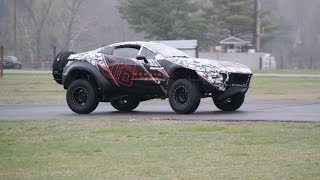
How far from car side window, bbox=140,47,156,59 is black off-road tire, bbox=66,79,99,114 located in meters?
1.36

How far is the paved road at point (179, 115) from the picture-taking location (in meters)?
13.6

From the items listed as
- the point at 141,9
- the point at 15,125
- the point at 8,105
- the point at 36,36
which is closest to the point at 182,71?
the point at 15,125

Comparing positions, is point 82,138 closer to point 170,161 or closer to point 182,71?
point 170,161

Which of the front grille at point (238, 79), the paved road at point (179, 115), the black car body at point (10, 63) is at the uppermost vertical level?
the front grille at point (238, 79)

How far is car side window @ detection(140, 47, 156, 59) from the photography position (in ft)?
49.7

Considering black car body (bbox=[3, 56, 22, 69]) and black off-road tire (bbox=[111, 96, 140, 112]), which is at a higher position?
black off-road tire (bbox=[111, 96, 140, 112])

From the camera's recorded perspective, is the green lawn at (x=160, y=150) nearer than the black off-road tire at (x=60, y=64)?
Yes

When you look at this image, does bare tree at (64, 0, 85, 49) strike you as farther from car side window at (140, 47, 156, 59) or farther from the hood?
the hood

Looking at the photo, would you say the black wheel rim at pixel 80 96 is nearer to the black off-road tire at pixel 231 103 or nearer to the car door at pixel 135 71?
the car door at pixel 135 71

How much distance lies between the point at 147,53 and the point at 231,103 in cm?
224

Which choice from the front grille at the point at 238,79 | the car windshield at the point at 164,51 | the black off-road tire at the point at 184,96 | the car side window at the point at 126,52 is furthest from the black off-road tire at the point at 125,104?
the front grille at the point at 238,79

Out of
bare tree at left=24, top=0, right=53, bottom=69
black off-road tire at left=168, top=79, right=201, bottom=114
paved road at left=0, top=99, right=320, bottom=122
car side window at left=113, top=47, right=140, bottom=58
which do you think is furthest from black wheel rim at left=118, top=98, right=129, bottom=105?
bare tree at left=24, top=0, right=53, bottom=69

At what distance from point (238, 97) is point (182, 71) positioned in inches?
67.0

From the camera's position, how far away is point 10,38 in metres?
89.8
